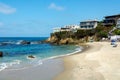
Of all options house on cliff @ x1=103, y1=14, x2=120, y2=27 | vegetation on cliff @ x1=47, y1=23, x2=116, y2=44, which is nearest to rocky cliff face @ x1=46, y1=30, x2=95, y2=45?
vegetation on cliff @ x1=47, y1=23, x2=116, y2=44

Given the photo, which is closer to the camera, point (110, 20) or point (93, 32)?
point (93, 32)

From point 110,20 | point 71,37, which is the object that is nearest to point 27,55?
point 71,37

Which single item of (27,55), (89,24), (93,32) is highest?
(89,24)

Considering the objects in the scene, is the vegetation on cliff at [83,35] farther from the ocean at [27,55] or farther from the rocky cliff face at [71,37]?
the ocean at [27,55]

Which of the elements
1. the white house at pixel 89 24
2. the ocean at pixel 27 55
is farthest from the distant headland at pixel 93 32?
the ocean at pixel 27 55

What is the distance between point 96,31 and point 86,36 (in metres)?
4.73

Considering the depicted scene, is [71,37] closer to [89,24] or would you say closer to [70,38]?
[70,38]

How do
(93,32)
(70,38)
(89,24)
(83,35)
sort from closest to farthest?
1. (93,32)
2. (70,38)
3. (83,35)
4. (89,24)

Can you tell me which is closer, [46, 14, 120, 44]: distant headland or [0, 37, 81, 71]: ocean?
[0, 37, 81, 71]: ocean

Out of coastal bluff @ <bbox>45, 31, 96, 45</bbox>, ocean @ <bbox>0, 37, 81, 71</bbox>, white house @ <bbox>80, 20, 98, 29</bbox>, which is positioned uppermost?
white house @ <bbox>80, 20, 98, 29</bbox>

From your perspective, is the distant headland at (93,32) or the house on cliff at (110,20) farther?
the house on cliff at (110,20)

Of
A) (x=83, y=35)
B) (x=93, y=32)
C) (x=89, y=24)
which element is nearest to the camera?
A: (x=93, y=32)

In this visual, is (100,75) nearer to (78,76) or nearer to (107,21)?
(78,76)

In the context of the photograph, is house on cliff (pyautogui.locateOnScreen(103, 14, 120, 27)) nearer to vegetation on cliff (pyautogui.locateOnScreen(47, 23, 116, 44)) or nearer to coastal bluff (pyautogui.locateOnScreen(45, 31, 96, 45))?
vegetation on cliff (pyautogui.locateOnScreen(47, 23, 116, 44))
